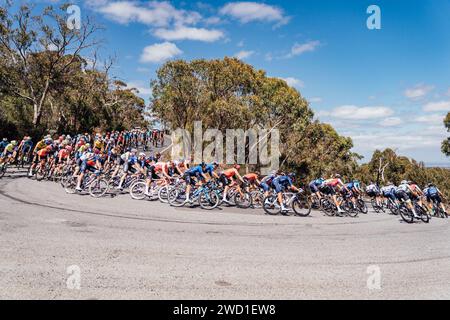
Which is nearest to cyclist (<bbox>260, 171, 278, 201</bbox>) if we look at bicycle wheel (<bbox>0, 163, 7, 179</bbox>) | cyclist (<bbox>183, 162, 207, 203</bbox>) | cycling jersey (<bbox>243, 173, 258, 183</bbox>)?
cycling jersey (<bbox>243, 173, 258, 183</bbox>)

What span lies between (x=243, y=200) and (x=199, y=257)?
7496 mm

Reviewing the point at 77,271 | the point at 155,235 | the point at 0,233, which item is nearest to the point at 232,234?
the point at 155,235

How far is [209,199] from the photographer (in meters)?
12.8

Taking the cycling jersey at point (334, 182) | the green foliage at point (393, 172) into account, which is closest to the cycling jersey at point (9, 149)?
the cycling jersey at point (334, 182)

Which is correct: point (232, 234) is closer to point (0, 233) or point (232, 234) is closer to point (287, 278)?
point (287, 278)

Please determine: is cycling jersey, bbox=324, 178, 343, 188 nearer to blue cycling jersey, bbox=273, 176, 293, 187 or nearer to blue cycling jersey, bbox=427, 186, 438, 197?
blue cycling jersey, bbox=273, 176, 293, 187

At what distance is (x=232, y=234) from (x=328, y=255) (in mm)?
2692

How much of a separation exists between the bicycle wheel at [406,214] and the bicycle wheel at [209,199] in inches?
335

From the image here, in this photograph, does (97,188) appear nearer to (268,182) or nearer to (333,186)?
(268,182)

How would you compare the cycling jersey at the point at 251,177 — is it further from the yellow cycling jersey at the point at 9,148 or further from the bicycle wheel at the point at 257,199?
the yellow cycling jersey at the point at 9,148

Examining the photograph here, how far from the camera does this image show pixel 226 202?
535 inches

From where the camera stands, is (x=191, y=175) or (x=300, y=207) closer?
(x=191, y=175)

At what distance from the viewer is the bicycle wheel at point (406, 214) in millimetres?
14047

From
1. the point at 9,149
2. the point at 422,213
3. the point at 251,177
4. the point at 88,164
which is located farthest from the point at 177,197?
the point at 422,213
